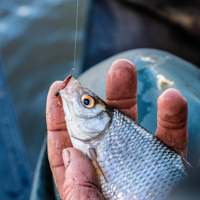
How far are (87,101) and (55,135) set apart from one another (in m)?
0.49

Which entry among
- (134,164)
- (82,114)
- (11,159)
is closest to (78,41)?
(11,159)

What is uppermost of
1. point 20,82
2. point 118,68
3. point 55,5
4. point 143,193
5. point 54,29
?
point 55,5

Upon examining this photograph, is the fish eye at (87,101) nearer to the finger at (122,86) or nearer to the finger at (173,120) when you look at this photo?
the finger at (122,86)

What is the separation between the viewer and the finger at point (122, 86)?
2158 millimetres

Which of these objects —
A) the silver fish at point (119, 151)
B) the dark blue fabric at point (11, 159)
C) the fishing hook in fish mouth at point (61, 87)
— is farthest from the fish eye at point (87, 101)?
the dark blue fabric at point (11, 159)

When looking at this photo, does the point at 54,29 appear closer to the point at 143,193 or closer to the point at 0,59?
the point at 0,59

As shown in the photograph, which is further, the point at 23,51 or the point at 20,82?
the point at 23,51

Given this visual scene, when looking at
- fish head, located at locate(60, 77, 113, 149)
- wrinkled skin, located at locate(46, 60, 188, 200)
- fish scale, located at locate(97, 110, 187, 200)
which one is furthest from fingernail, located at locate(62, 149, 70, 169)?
fish scale, located at locate(97, 110, 187, 200)

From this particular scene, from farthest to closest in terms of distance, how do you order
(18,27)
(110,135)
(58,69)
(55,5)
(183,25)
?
(55,5)
(18,27)
(58,69)
(183,25)
(110,135)

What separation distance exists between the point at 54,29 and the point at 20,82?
1.55m

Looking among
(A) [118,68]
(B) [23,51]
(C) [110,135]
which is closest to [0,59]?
(B) [23,51]

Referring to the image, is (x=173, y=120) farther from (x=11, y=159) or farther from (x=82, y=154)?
(x=11, y=159)

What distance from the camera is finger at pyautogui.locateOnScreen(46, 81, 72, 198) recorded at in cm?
198

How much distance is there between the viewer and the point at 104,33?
14.6 feet
